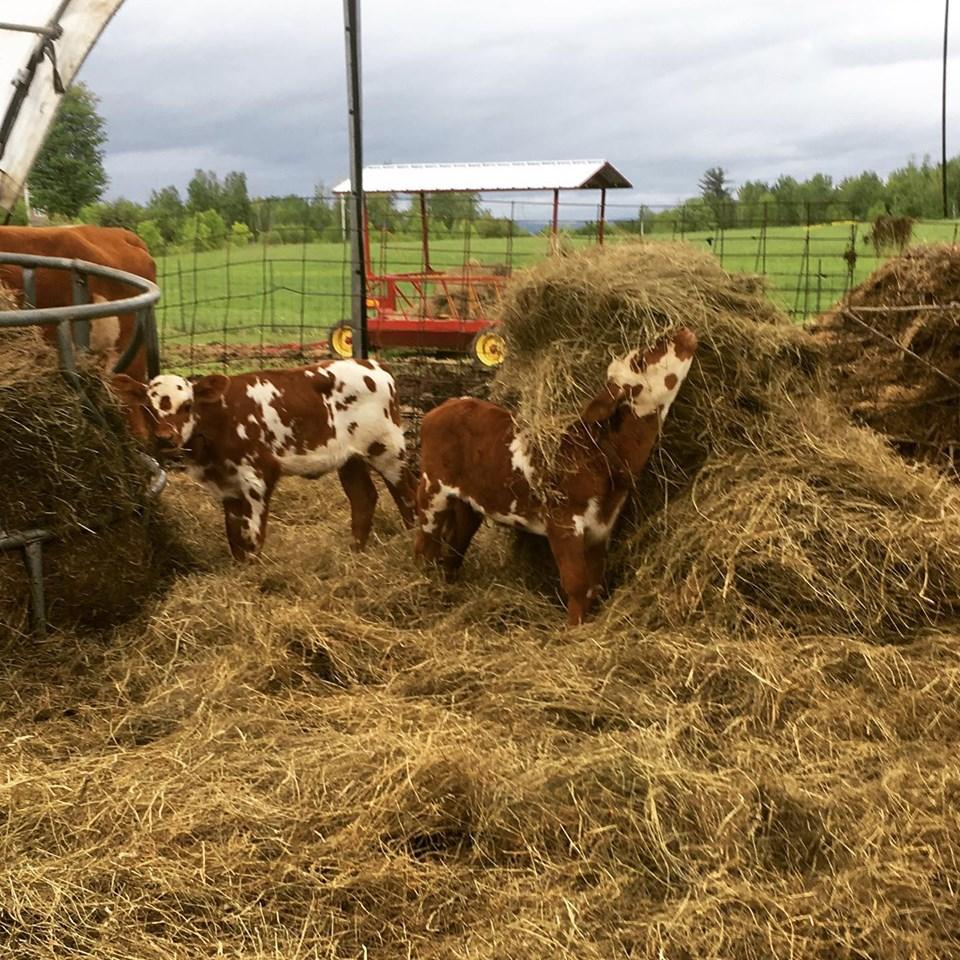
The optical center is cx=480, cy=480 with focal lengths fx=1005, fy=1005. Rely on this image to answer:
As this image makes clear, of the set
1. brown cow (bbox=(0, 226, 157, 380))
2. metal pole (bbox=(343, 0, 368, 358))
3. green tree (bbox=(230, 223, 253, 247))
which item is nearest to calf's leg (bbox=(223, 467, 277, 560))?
brown cow (bbox=(0, 226, 157, 380))

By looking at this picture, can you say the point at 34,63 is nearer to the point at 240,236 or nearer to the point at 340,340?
the point at 340,340

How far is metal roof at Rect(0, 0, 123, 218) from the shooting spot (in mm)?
8203

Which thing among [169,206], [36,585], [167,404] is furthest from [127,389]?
[169,206]

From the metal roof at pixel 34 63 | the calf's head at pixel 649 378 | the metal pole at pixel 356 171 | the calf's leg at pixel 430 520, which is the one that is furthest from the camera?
the metal roof at pixel 34 63

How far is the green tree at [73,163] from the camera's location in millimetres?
34125

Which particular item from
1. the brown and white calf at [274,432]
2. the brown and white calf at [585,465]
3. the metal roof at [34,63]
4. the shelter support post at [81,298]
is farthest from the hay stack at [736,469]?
the metal roof at [34,63]

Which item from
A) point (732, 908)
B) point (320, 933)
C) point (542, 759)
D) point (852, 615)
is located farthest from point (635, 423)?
point (320, 933)

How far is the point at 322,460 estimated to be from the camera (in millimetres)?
5188

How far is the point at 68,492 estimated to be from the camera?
3908 millimetres

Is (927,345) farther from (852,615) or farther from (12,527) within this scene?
(12,527)

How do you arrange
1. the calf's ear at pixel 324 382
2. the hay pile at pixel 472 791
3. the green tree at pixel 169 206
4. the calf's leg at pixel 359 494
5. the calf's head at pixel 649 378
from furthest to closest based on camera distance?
the green tree at pixel 169 206 < the calf's leg at pixel 359 494 < the calf's ear at pixel 324 382 < the calf's head at pixel 649 378 < the hay pile at pixel 472 791

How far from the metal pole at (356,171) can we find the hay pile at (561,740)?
2.52 meters

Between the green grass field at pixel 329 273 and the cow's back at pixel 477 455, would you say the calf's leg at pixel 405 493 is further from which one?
the green grass field at pixel 329 273

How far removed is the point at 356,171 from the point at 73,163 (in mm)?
34029
